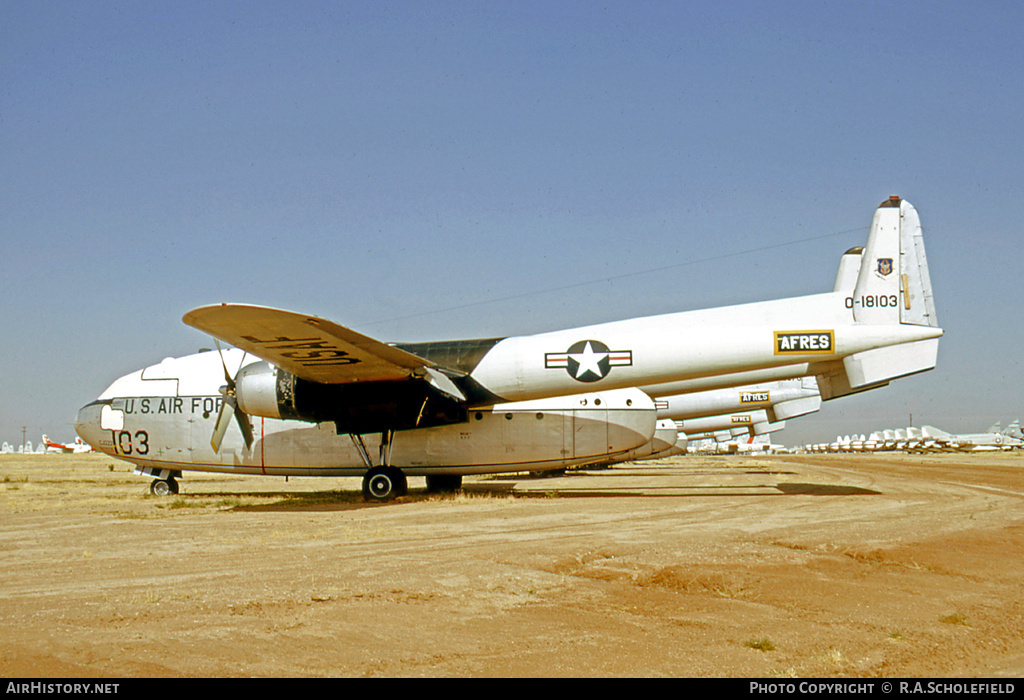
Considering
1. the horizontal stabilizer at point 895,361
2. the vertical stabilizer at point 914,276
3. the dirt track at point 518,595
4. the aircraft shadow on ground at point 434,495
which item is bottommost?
the aircraft shadow on ground at point 434,495

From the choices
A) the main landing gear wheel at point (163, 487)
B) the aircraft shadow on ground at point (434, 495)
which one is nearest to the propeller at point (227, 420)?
the aircraft shadow on ground at point (434, 495)

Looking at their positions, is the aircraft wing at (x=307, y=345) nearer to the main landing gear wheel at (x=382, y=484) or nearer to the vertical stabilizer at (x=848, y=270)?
the main landing gear wheel at (x=382, y=484)

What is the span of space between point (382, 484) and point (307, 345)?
4.52 meters

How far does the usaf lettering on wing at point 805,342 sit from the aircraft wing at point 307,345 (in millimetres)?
7706

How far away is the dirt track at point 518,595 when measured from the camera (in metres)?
4.82

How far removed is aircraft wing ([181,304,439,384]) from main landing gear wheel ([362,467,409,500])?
237 centimetres

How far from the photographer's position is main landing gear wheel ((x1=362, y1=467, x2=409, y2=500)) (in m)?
18.1

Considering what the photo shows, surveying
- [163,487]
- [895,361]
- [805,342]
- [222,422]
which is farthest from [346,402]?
[895,361]

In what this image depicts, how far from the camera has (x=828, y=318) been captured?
17.4 meters

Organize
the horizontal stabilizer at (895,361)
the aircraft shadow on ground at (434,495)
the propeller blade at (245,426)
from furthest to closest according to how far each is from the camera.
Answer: the propeller blade at (245,426) < the horizontal stabilizer at (895,361) < the aircraft shadow on ground at (434,495)

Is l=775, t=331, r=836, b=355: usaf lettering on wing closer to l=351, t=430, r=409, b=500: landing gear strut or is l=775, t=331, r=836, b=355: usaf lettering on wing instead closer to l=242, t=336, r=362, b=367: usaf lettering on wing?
l=351, t=430, r=409, b=500: landing gear strut

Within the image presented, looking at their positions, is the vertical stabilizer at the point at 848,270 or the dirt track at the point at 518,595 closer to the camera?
the dirt track at the point at 518,595

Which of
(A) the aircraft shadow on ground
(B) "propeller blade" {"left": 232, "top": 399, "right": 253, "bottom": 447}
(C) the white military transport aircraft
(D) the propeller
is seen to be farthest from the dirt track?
(B) "propeller blade" {"left": 232, "top": 399, "right": 253, "bottom": 447}
